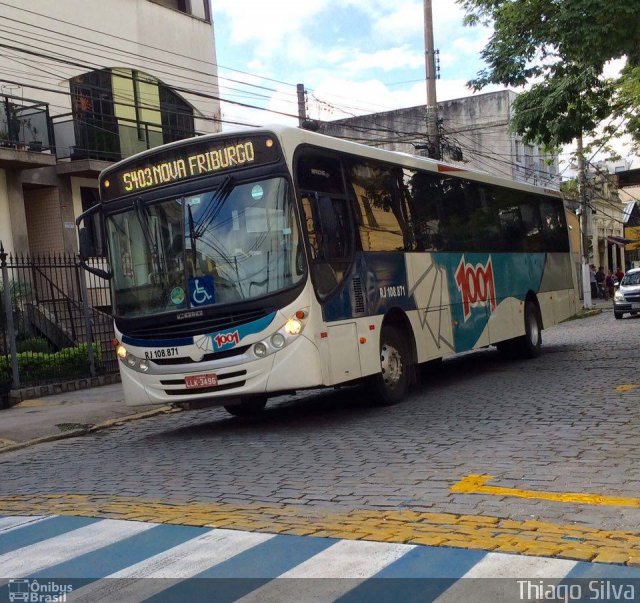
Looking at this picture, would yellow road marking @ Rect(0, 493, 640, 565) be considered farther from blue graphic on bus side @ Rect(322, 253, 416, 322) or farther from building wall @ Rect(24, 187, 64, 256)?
building wall @ Rect(24, 187, 64, 256)

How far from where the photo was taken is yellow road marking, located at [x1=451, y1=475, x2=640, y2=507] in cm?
570

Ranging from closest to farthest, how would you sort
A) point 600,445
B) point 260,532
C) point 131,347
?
1. point 260,532
2. point 600,445
3. point 131,347

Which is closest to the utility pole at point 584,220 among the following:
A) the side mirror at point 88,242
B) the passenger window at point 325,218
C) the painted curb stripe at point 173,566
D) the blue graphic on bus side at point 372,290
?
the blue graphic on bus side at point 372,290

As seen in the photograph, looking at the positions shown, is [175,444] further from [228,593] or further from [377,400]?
[228,593]

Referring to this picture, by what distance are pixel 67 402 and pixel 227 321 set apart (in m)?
5.93

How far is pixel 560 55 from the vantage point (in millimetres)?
13828

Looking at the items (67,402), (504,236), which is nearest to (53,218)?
(67,402)

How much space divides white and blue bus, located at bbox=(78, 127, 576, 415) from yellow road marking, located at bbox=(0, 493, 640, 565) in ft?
9.72

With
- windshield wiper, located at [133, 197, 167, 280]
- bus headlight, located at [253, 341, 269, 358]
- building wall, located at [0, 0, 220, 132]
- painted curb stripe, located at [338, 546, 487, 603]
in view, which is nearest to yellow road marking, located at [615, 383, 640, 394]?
bus headlight, located at [253, 341, 269, 358]

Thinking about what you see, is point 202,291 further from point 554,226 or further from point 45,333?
point 554,226

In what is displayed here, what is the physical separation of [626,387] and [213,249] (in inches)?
228

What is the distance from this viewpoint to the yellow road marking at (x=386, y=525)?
4.78 metres

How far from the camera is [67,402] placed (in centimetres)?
1429

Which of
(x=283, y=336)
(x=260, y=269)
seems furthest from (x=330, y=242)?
(x=283, y=336)
